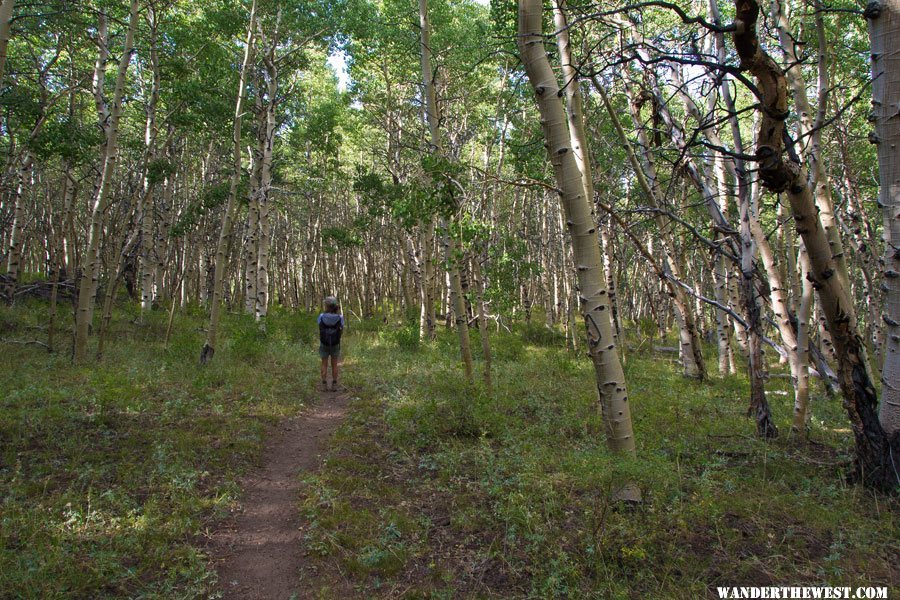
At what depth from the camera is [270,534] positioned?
13.4ft

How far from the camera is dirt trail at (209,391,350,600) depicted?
135 inches

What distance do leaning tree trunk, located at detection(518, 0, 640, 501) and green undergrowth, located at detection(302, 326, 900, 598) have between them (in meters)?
0.38

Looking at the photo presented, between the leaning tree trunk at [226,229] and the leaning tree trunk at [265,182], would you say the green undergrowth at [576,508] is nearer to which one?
the leaning tree trunk at [226,229]

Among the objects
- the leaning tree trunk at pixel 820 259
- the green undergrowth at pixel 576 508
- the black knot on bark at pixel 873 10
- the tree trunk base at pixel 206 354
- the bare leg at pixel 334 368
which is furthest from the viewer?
the tree trunk base at pixel 206 354

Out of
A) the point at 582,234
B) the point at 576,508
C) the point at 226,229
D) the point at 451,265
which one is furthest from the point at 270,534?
the point at 226,229


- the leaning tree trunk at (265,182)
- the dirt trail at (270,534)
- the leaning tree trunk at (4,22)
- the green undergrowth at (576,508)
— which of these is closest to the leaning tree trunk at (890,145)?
the green undergrowth at (576,508)

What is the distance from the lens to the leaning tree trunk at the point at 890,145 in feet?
12.1

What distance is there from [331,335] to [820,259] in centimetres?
712

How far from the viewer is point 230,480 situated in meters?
4.91

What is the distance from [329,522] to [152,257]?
15.4 meters

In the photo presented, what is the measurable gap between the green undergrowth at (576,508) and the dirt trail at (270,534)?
0.20 metres

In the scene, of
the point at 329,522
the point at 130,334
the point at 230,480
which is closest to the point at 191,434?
the point at 230,480

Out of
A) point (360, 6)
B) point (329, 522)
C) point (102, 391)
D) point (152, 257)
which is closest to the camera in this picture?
point (329, 522)

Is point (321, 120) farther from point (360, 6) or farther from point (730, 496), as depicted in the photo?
point (730, 496)
